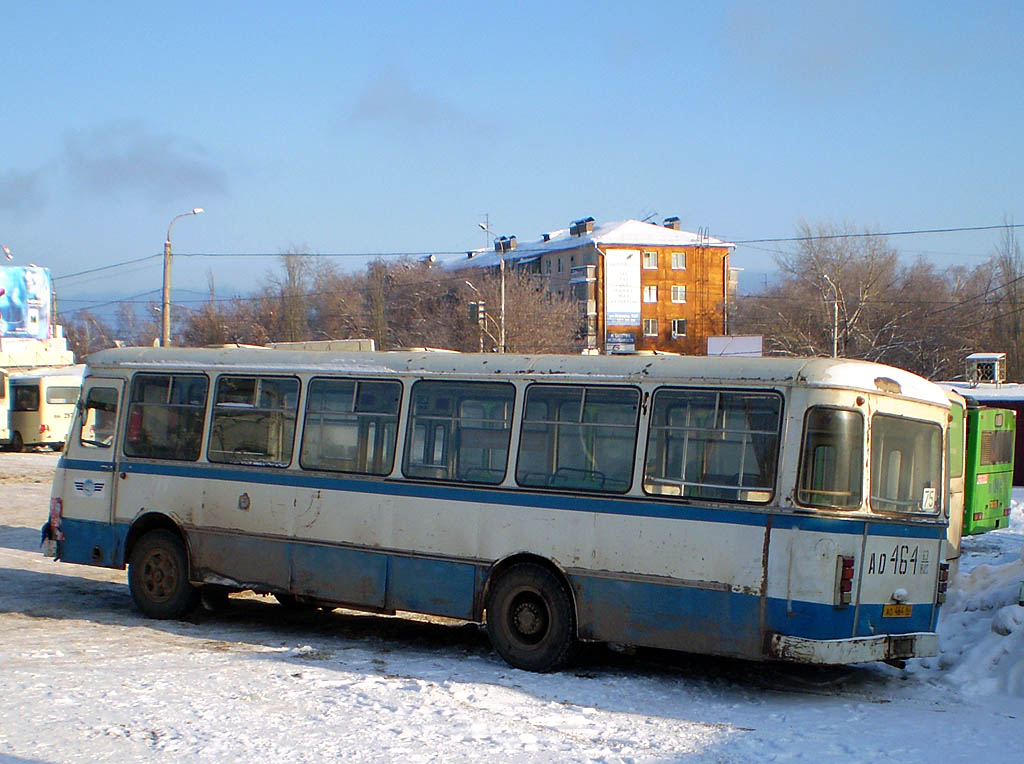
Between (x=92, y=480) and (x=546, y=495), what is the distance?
5.77 metres

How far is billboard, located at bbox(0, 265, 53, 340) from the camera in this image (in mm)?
79562

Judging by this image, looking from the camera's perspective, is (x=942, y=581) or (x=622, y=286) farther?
(x=622, y=286)

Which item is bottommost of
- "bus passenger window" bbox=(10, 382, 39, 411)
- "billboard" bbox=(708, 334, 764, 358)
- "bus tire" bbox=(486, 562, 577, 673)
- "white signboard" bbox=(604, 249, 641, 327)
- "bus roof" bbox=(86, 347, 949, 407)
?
"bus tire" bbox=(486, 562, 577, 673)

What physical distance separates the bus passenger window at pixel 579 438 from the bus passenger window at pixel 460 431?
25cm

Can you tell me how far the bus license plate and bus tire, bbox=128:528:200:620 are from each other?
7112mm

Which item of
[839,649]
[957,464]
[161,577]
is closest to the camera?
[839,649]

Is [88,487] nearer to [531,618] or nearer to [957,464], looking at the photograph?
[531,618]

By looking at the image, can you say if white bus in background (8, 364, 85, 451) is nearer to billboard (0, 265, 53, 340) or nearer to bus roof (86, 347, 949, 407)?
bus roof (86, 347, 949, 407)

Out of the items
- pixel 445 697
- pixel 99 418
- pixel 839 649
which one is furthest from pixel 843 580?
pixel 99 418

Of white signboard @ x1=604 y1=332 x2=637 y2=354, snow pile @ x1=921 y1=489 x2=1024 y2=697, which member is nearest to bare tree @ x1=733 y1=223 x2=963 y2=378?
white signboard @ x1=604 y1=332 x2=637 y2=354

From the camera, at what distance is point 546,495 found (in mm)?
10391

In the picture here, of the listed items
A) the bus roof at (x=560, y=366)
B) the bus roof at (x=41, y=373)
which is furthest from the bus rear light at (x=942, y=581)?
the bus roof at (x=41, y=373)

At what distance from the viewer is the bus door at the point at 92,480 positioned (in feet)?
42.9

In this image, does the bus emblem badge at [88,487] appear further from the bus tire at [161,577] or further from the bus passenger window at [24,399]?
the bus passenger window at [24,399]
